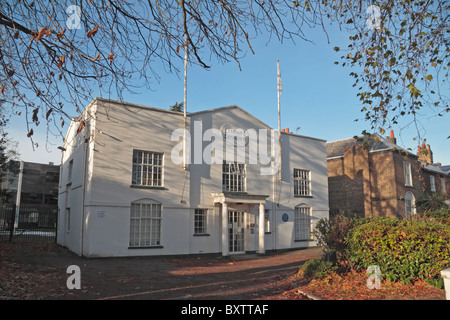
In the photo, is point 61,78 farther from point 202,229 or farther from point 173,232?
point 202,229

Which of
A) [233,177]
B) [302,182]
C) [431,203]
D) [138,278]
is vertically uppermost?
[302,182]

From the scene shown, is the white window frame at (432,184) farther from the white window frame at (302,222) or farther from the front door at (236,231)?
the front door at (236,231)

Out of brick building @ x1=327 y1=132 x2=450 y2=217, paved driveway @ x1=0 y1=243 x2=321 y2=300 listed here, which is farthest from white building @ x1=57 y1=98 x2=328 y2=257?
brick building @ x1=327 y1=132 x2=450 y2=217

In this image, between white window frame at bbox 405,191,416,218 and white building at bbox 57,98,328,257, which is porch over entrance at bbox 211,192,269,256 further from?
white window frame at bbox 405,191,416,218

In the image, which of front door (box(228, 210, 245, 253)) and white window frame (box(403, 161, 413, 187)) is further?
white window frame (box(403, 161, 413, 187))

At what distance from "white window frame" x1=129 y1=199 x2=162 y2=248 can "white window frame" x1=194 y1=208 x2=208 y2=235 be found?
222cm

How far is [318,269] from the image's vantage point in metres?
10.3

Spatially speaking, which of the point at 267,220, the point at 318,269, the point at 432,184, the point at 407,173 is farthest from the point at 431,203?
the point at 318,269

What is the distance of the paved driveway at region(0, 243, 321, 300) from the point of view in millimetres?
8922

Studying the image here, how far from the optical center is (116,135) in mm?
17578

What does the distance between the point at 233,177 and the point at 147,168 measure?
17.7 ft

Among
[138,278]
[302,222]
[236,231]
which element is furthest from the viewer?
[302,222]

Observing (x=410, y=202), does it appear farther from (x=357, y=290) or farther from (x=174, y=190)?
(x=357, y=290)
